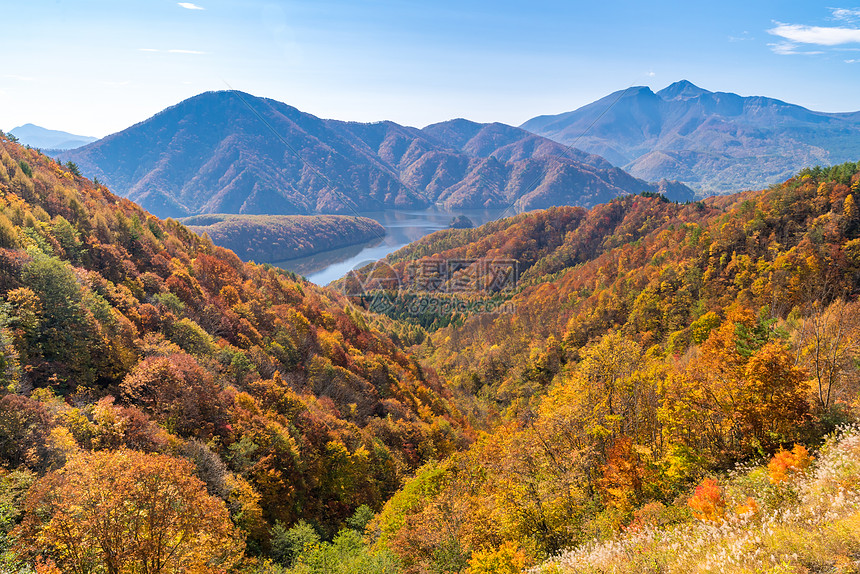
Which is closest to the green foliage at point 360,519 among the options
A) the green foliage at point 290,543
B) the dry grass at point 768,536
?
the green foliage at point 290,543

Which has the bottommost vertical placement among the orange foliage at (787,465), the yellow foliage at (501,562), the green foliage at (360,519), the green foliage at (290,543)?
the green foliage at (360,519)

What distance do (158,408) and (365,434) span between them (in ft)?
64.6

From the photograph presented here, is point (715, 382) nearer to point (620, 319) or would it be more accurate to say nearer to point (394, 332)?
point (620, 319)

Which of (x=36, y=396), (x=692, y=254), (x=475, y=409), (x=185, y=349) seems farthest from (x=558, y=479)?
(x=692, y=254)

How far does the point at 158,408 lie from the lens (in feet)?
83.8

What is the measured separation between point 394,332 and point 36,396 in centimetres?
11830

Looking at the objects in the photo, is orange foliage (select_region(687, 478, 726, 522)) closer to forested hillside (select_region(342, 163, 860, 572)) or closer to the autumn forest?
forested hillside (select_region(342, 163, 860, 572))

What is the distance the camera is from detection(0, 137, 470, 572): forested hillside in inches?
491

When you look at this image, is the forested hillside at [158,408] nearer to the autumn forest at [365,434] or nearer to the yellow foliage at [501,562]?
the autumn forest at [365,434]

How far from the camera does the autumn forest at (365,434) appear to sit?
11992 millimetres

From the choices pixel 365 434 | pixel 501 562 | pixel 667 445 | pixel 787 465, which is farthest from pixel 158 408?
pixel 787 465

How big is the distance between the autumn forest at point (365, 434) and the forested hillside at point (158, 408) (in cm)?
14

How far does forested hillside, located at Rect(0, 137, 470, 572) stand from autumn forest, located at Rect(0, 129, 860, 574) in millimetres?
141
